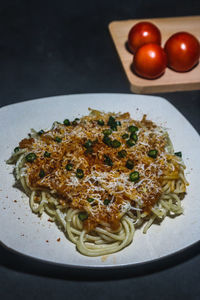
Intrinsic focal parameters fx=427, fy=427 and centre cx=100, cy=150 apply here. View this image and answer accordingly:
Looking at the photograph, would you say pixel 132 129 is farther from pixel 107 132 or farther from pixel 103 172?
pixel 103 172

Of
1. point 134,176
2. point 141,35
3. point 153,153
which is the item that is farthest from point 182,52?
point 134,176

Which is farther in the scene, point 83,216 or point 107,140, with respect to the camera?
point 107,140

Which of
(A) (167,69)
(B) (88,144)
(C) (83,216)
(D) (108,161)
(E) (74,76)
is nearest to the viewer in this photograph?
(C) (83,216)

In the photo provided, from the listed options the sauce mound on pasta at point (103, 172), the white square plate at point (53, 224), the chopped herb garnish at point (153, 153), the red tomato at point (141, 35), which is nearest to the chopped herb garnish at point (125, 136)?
the sauce mound on pasta at point (103, 172)

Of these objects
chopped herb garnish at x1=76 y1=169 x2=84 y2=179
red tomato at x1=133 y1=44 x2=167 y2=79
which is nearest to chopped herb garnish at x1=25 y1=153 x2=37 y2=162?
chopped herb garnish at x1=76 y1=169 x2=84 y2=179

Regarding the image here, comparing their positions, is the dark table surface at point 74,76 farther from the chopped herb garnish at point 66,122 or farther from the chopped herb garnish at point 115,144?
the chopped herb garnish at point 66,122

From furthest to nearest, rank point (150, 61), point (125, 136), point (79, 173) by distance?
point (150, 61)
point (125, 136)
point (79, 173)

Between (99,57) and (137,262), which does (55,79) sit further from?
(137,262)
